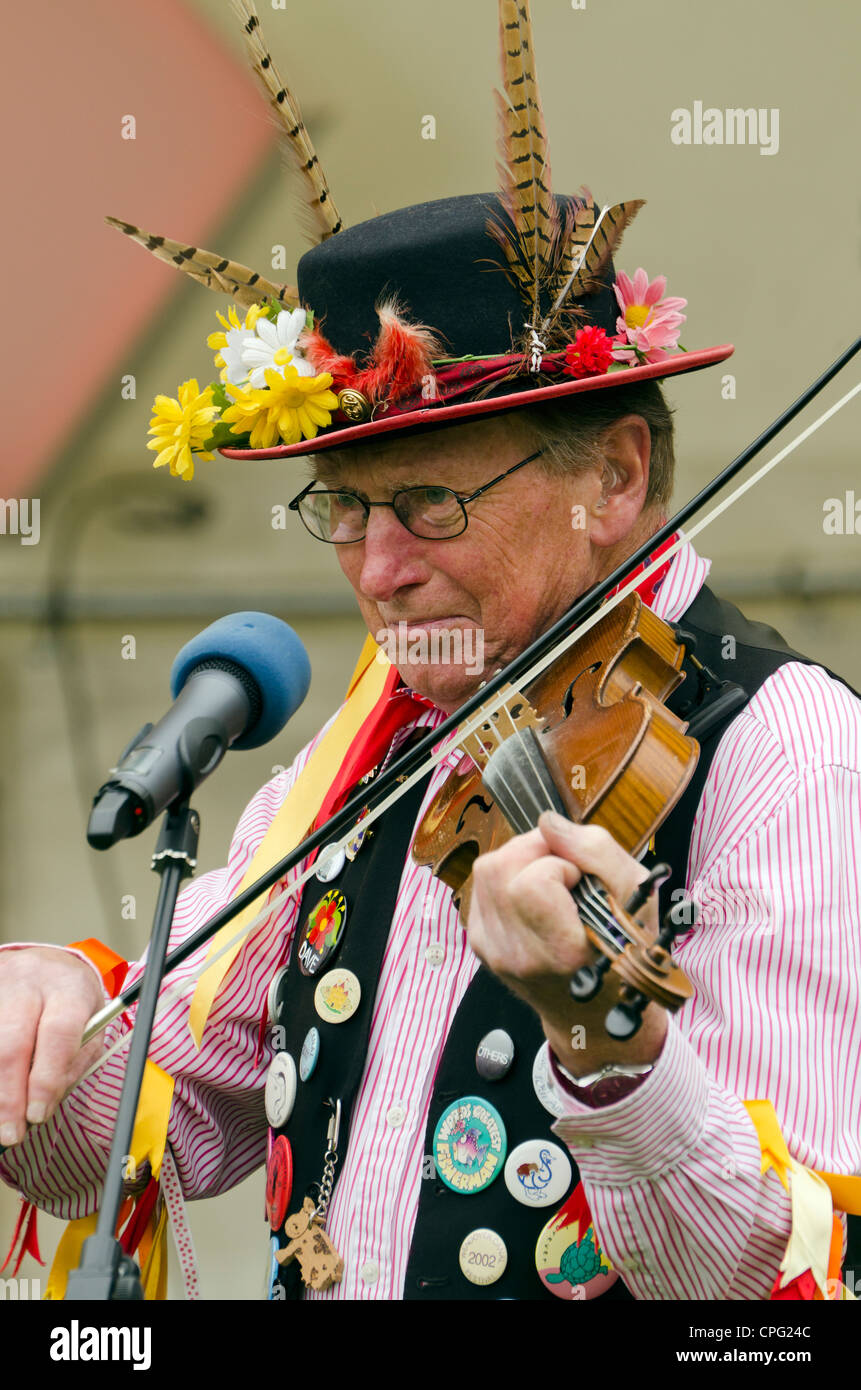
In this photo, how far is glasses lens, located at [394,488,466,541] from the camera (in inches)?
67.6

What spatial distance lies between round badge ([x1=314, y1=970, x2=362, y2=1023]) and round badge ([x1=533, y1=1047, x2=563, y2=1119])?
0.97ft

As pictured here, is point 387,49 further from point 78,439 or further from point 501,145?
point 501,145

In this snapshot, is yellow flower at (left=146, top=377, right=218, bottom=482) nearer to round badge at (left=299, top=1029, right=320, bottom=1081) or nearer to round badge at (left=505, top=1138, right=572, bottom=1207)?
round badge at (left=299, top=1029, right=320, bottom=1081)

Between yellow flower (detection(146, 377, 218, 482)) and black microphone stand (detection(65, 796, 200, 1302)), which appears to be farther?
yellow flower (detection(146, 377, 218, 482))

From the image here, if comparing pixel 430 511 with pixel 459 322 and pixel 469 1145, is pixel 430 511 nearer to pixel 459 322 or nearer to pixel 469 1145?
pixel 459 322

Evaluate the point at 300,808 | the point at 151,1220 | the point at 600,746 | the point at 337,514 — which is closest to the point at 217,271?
the point at 337,514

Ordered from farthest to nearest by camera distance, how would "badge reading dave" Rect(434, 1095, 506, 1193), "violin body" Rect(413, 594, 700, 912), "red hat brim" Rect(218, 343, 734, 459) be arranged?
"red hat brim" Rect(218, 343, 734, 459)
"badge reading dave" Rect(434, 1095, 506, 1193)
"violin body" Rect(413, 594, 700, 912)

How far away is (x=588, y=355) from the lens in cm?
168

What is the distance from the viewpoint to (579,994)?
1076 mm

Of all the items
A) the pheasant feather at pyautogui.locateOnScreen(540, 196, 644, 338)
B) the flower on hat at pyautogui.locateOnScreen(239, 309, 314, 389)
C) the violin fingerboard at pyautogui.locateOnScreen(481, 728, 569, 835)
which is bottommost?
the violin fingerboard at pyautogui.locateOnScreen(481, 728, 569, 835)

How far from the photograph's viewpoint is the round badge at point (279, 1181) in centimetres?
174

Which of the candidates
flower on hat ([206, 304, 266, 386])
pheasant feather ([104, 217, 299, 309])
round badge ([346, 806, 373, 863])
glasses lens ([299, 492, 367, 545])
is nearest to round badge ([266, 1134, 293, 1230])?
round badge ([346, 806, 373, 863])

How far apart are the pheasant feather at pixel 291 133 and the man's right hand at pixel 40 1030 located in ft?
3.69

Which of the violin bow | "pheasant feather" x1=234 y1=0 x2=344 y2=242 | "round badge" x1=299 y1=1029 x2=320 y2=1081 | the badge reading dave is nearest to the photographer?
the violin bow
